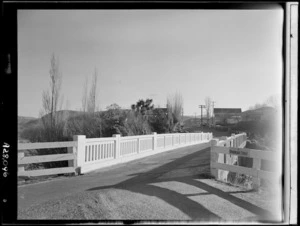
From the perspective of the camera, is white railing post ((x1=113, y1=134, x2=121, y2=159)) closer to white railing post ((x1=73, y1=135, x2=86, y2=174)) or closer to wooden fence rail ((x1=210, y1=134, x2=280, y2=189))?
white railing post ((x1=73, y1=135, x2=86, y2=174))

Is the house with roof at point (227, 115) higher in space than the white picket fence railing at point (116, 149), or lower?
higher

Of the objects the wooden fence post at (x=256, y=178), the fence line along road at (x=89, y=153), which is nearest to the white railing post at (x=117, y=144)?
the fence line along road at (x=89, y=153)

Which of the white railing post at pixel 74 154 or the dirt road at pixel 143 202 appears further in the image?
the white railing post at pixel 74 154

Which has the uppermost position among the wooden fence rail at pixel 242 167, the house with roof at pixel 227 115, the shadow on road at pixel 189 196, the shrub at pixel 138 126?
the house with roof at pixel 227 115

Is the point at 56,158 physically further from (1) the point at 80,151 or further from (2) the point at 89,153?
(2) the point at 89,153

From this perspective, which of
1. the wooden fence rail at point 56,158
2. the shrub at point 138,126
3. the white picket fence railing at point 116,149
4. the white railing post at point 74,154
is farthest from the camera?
the shrub at point 138,126

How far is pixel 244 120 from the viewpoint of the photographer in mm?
3785

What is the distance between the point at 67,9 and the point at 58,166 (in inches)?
145

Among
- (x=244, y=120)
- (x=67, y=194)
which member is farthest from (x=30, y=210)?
(x=244, y=120)

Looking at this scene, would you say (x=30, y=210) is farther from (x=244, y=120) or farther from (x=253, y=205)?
(x=244, y=120)

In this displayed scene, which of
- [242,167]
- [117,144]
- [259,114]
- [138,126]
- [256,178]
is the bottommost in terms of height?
[256,178]

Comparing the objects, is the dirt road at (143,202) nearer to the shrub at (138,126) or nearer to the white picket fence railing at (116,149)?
the white picket fence railing at (116,149)

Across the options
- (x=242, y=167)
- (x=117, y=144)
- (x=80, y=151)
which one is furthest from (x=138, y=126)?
(x=242, y=167)

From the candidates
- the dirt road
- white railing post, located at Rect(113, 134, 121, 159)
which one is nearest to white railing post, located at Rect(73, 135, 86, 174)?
the dirt road
